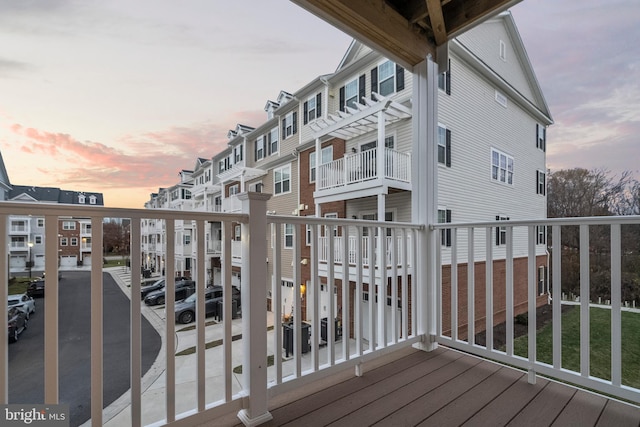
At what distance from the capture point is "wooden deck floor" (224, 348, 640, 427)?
4.83 ft

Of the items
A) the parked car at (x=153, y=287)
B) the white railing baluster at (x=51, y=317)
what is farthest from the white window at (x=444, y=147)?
the white railing baluster at (x=51, y=317)

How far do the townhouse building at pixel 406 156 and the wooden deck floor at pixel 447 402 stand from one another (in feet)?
1.71

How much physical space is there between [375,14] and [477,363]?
8.23 feet

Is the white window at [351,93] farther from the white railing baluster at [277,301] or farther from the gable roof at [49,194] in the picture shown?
the gable roof at [49,194]

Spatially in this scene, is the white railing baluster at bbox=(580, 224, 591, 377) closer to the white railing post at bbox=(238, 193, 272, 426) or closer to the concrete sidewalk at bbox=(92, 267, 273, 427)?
the white railing post at bbox=(238, 193, 272, 426)

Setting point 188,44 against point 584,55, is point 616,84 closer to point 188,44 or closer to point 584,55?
point 584,55

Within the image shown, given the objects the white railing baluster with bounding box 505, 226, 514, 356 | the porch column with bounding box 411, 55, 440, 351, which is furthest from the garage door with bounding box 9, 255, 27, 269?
the white railing baluster with bounding box 505, 226, 514, 356

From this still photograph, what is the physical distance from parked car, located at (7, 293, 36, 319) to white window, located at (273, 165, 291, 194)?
777 cm

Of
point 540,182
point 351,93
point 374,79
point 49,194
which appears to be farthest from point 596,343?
point 351,93

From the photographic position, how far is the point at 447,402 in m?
1.64

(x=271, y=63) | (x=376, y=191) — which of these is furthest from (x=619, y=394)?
(x=376, y=191)

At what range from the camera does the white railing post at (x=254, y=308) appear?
1.46m

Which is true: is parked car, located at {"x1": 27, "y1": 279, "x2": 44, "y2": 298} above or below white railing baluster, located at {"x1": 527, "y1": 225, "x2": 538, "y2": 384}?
above

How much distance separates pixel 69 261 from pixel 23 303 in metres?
0.19
